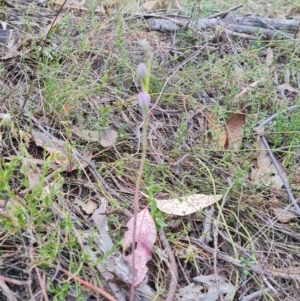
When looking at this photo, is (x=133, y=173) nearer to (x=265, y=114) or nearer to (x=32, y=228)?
(x=32, y=228)

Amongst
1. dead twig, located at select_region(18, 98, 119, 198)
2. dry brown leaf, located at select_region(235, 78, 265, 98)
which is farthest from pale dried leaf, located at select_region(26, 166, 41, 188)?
dry brown leaf, located at select_region(235, 78, 265, 98)

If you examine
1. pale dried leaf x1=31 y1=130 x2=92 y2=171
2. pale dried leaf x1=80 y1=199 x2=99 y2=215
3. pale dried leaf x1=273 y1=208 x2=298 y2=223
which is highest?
pale dried leaf x1=31 y1=130 x2=92 y2=171

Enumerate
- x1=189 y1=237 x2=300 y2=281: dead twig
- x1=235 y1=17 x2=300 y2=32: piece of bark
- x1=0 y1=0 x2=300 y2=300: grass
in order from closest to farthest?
x1=0 y1=0 x2=300 y2=300: grass
x1=189 y1=237 x2=300 y2=281: dead twig
x1=235 y1=17 x2=300 y2=32: piece of bark

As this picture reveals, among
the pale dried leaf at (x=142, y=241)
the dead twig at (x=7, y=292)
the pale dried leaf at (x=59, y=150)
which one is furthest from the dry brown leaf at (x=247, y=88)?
the dead twig at (x=7, y=292)

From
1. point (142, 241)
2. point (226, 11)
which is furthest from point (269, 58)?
point (142, 241)

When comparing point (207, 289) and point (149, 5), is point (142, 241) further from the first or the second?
point (149, 5)

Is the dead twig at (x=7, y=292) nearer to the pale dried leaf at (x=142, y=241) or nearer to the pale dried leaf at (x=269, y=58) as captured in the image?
the pale dried leaf at (x=142, y=241)

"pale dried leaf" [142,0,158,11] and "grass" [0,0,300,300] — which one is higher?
"pale dried leaf" [142,0,158,11]

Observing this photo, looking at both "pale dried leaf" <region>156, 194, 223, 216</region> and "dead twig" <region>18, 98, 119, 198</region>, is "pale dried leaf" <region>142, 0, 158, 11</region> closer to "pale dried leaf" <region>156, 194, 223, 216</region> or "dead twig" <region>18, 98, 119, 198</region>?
"dead twig" <region>18, 98, 119, 198</region>
